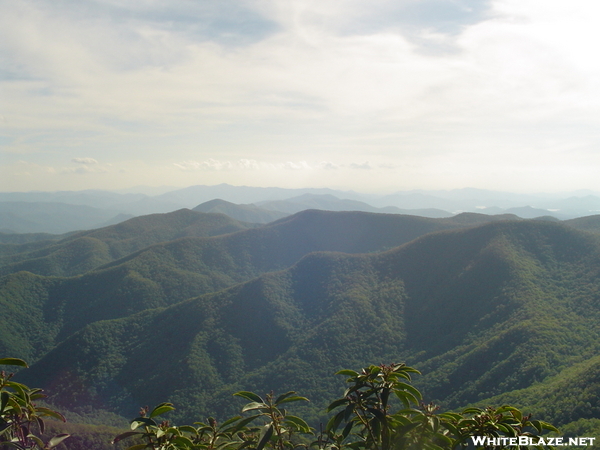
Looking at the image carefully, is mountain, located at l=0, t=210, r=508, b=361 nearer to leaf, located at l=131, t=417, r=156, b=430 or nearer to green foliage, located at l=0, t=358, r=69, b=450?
green foliage, located at l=0, t=358, r=69, b=450

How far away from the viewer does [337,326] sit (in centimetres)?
7306

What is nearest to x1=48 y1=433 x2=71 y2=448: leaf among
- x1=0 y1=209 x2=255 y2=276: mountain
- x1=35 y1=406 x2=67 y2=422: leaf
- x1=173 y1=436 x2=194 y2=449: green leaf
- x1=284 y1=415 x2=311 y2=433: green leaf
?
x1=35 y1=406 x2=67 y2=422: leaf

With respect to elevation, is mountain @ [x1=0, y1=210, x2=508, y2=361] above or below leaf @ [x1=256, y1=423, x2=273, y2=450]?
below

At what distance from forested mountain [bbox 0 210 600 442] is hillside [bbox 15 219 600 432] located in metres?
0.27

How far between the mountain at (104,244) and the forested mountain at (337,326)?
37.2 m

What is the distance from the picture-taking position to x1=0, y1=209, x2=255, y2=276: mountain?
14150 cm

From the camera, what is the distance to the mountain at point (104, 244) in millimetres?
141500

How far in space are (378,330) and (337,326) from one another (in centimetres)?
818

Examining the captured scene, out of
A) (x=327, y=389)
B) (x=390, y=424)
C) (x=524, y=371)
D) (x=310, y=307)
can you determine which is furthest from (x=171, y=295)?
(x=390, y=424)

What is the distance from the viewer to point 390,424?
4309 millimetres

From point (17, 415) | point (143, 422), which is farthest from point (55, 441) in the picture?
point (143, 422)

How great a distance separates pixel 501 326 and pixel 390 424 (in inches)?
2446

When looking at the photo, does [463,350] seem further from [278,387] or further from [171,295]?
[171,295]

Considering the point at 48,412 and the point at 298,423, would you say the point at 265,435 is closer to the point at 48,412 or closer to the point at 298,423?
the point at 298,423
